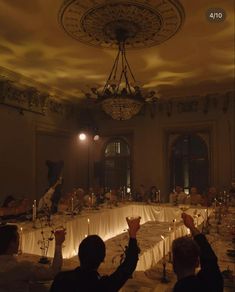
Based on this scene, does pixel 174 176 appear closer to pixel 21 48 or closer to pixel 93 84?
pixel 93 84

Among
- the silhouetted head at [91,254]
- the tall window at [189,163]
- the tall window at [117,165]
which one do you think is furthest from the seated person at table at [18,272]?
the tall window at [117,165]

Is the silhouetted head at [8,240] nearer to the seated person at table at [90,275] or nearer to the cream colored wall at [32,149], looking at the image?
the seated person at table at [90,275]

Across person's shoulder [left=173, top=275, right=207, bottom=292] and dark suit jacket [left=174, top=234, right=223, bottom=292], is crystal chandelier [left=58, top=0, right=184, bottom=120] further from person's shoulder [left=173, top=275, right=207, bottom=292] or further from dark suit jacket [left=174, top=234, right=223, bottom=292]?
person's shoulder [left=173, top=275, right=207, bottom=292]

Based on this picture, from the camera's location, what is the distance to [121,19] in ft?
16.3

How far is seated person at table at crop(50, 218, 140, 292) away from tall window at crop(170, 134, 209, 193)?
31.1 ft

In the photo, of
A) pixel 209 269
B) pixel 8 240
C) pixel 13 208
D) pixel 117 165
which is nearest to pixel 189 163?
pixel 117 165

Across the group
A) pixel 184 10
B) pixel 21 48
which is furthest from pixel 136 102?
pixel 21 48

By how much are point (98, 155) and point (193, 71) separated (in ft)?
→ 18.3

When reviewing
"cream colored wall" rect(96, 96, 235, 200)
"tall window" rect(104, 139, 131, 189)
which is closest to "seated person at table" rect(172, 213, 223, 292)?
"cream colored wall" rect(96, 96, 235, 200)

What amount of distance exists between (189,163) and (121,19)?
7400mm

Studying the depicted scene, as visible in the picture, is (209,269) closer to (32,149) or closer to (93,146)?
(32,149)

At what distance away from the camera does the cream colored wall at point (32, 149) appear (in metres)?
8.87

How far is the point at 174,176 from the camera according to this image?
11.6m

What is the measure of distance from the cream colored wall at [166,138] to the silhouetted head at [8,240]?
894cm
